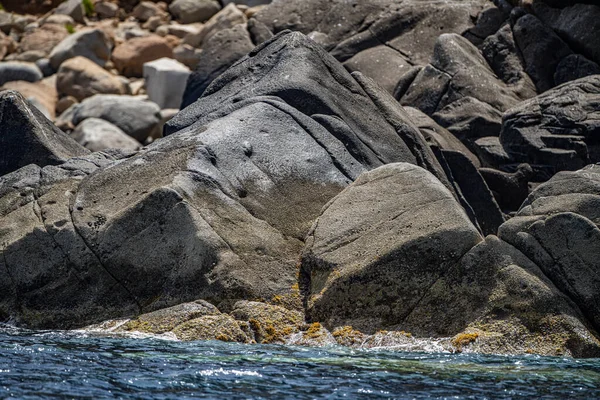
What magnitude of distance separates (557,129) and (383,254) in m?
8.59

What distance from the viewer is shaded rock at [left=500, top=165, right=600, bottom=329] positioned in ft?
38.2

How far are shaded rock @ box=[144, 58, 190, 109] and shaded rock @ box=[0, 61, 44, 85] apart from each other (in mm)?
4537

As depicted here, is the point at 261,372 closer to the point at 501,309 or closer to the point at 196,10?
the point at 501,309

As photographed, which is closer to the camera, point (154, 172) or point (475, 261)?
point (475, 261)

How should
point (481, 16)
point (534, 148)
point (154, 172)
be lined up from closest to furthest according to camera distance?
point (154, 172)
point (534, 148)
point (481, 16)

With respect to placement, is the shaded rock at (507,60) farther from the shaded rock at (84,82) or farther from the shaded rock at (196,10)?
the shaded rock at (196,10)

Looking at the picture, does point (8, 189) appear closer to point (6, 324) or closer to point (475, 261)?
point (6, 324)

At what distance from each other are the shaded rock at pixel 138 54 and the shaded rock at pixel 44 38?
3.46 metres

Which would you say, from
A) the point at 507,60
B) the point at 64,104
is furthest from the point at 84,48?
the point at 507,60

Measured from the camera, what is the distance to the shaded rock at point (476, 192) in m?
17.2

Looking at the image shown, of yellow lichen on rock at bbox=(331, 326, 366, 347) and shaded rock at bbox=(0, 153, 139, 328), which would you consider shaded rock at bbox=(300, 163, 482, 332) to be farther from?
shaded rock at bbox=(0, 153, 139, 328)

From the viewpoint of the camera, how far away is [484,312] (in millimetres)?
11508

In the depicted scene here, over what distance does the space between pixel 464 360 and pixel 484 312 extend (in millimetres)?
1033

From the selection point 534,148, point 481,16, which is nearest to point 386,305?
point 534,148
